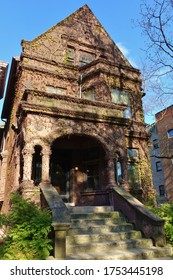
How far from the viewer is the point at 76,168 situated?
1331 cm

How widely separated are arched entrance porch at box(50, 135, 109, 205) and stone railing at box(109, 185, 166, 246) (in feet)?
8.84

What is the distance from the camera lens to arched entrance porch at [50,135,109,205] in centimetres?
1296

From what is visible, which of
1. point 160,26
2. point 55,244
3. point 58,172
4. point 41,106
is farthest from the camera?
point 58,172

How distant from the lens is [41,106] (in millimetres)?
10250

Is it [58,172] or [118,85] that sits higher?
[118,85]

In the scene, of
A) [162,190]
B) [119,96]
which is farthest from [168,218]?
[162,190]

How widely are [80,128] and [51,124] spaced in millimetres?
1394

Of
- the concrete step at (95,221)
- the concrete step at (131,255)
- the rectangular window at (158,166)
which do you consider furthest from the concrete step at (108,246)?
the rectangular window at (158,166)

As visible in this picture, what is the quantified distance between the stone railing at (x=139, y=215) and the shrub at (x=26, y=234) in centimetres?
329

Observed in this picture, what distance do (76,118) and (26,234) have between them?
5.98 meters

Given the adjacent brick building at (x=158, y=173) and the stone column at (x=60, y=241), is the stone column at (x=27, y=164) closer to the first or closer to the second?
the stone column at (x=60, y=241)

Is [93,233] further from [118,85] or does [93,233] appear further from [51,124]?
[118,85]

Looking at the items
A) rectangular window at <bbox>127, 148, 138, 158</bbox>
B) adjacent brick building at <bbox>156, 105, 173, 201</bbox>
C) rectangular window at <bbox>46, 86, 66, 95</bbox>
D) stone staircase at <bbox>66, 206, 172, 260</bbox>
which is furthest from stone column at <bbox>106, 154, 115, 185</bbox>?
adjacent brick building at <bbox>156, 105, 173, 201</bbox>
